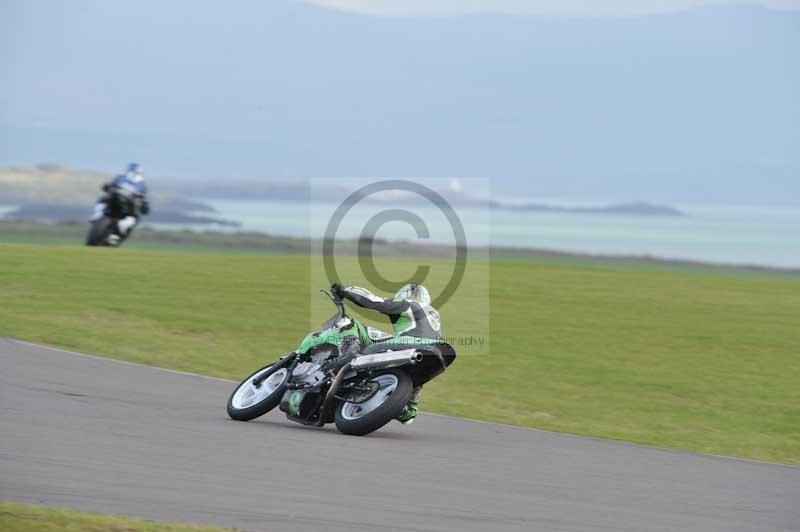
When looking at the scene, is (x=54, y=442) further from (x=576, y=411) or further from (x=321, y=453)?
(x=576, y=411)

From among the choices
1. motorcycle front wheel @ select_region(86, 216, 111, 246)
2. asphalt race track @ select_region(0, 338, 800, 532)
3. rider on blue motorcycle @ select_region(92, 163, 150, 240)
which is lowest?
asphalt race track @ select_region(0, 338, 800, 532)

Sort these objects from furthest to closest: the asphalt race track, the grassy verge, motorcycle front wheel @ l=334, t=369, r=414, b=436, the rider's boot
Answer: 1. the rider's boot
2. motorcycle front wheel @ l=334, t=369, r=414, b=436
3. the asphalt race track
4. the grassy verge

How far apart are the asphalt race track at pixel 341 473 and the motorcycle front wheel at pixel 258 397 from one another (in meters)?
0.16

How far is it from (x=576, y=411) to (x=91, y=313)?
869 cm

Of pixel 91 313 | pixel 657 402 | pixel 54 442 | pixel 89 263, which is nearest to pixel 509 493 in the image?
pixel 54 442

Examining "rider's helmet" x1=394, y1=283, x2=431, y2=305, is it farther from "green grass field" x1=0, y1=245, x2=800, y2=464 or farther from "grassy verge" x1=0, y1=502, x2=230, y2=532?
"grassy verge" x1=0, y1=502, x2=230, y2=532

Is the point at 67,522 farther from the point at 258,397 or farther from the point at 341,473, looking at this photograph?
the point at 258,397

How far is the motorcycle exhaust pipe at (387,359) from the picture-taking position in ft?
38.0

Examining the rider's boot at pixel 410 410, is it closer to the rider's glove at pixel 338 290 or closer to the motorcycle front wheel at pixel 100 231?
the rider's glove at pixel 338 290

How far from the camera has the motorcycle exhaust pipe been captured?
11578mm

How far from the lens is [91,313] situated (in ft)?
66.7

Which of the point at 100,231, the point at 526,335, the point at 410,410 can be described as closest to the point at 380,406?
the point at 410,410

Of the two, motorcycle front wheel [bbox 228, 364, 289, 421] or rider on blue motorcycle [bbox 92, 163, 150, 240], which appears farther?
rider on blue motorcycle [bbox 92, 163, 150, 240]

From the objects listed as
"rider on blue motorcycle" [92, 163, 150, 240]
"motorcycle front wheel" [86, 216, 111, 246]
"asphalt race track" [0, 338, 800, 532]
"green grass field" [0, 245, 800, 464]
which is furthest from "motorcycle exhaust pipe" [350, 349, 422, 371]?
"motorcycle front wheel" [86, 216, 111, 246]
